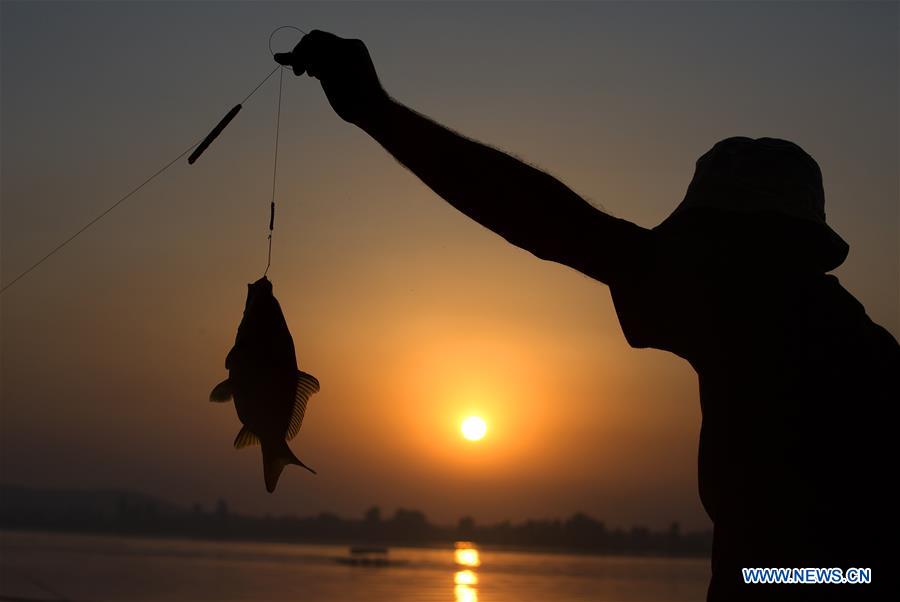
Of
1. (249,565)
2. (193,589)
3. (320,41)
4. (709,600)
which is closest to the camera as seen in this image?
(709,600)

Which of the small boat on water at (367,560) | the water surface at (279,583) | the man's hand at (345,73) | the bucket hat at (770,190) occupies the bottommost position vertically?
the water surface at (279,583)

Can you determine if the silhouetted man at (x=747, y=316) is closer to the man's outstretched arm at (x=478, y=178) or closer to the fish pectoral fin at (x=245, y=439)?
the man's outstretched arm at (x=478, y=178)

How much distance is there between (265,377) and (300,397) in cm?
34

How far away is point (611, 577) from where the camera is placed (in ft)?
114

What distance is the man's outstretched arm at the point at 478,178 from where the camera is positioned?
3.07 metres

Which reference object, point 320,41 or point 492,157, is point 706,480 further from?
point 320,41

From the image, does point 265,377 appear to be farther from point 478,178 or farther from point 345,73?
point 478,178

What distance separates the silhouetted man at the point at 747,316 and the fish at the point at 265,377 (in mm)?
1885

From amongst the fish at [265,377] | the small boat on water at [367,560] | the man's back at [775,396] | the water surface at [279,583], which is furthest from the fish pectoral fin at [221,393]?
the small boat on water at [367,560]

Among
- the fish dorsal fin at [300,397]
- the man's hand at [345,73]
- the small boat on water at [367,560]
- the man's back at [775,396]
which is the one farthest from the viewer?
the small boat on water at [367,560]

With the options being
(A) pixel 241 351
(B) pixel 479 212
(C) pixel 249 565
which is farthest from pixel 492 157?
(C) pixel 249 565

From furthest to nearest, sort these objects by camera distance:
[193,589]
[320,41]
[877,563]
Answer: [193,589] → [320,41] → [877,563]

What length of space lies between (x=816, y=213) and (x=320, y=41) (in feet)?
5.70

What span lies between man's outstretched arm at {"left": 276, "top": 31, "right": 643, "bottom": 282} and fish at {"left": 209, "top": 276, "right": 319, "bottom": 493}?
6.10ft
